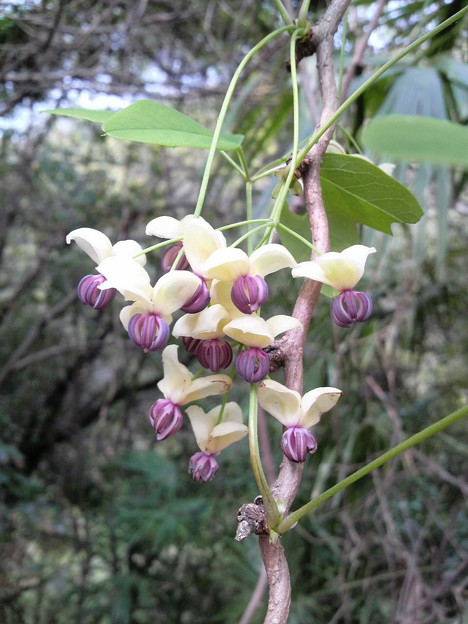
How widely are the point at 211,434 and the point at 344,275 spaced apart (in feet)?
0.44

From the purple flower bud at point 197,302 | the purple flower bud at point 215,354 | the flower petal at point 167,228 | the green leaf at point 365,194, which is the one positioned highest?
the green leaf at point 365,194

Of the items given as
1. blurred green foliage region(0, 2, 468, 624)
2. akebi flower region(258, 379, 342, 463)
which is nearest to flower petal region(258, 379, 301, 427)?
akebi flower region(258, 379, 342, 463)

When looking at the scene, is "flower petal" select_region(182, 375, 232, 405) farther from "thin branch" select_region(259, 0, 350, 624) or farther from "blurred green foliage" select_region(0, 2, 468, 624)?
"blurred green foliage" select_region(0, 2, 468, 624)

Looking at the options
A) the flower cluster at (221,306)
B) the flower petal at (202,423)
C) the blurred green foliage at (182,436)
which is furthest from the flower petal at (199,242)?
the blurred green foliage at (182,436)

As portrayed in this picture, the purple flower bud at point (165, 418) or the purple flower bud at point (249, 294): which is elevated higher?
the purple flower bud at point (249, 294)

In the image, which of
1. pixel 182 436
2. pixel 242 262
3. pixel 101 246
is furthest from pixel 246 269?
pixel 182 436

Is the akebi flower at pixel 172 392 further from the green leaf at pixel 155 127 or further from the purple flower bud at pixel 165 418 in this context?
the green leaf at pixel 155 127

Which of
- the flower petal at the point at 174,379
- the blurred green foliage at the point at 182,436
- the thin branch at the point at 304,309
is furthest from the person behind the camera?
the blurred green foliage at the point at 182,436

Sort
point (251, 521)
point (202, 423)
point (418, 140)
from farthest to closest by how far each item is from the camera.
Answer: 1. point (202, 423)
2. point (251, 521)
3. point (418, 140)

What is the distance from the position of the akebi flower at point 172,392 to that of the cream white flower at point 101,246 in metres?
0.07

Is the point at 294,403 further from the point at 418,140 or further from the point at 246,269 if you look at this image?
the point at 418,140

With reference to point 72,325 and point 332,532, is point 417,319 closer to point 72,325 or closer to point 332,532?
point 332,532

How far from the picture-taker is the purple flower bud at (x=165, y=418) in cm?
40

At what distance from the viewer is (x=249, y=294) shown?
1.12 ft
